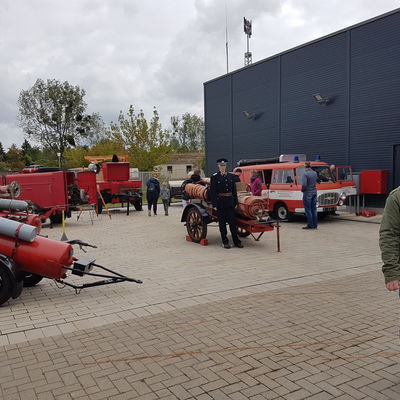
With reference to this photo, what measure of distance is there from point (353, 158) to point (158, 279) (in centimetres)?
1264

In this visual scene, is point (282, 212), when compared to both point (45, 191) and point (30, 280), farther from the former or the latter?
point (30, 280)

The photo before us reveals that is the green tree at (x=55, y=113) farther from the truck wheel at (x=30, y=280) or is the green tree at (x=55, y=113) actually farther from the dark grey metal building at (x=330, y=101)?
the truck wheel at (x=30, y=280)

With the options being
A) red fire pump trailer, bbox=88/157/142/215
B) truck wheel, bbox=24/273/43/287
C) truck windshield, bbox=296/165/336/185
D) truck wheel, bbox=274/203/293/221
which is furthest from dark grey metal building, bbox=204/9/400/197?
truck wheel, bbox=24/273/43/287

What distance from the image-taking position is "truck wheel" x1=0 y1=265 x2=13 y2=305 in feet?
18.2

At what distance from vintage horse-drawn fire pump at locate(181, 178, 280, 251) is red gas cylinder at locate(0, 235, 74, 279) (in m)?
4.83

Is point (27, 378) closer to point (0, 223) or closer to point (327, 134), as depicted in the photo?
point (0, 223)

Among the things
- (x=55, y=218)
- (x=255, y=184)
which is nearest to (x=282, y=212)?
(x=255, y=184)

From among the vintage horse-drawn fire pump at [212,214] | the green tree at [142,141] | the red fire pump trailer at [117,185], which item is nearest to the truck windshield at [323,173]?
the vintage horse-drawn fire pump at [212,214]

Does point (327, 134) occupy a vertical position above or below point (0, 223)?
above

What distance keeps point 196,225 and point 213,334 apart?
235 inches

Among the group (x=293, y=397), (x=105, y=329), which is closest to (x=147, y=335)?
(x=105, y=329)

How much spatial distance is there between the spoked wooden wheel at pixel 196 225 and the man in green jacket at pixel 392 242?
7153 millimetres

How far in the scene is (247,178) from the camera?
52.2ft

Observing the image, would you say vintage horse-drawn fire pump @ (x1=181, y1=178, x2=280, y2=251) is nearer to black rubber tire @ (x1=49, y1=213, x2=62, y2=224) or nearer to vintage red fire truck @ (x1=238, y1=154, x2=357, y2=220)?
vintage red fire truck @ (x1=238, y1=154, x2=357, y2=220)
